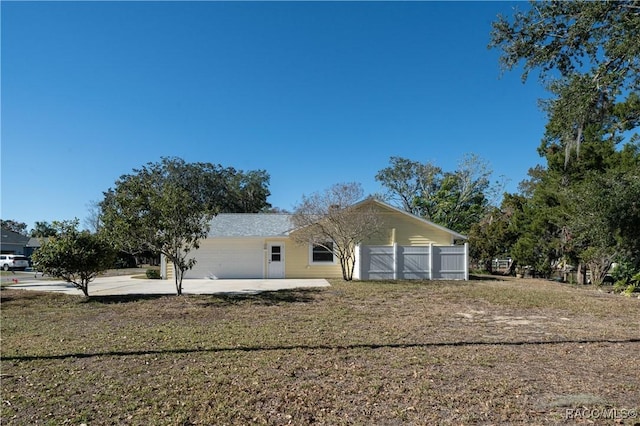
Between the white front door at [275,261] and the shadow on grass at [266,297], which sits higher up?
the white front door at [275,261]

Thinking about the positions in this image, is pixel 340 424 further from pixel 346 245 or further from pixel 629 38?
pixel 346 245

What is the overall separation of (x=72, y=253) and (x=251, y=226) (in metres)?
10.3

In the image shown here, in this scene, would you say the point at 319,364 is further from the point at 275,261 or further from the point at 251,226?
the point at 251,226

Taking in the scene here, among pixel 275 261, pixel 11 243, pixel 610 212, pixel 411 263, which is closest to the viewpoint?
pixel 610 212

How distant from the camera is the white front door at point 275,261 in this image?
776 inches

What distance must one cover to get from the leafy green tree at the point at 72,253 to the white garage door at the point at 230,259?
7663 millimetres

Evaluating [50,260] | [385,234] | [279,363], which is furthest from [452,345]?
[385,234]

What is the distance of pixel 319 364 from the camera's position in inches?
210

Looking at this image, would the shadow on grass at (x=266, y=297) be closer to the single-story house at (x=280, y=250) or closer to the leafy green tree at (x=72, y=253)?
the leafy green tree at (x=72, y=253)

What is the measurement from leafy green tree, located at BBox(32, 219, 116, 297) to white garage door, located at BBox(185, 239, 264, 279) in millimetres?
7663

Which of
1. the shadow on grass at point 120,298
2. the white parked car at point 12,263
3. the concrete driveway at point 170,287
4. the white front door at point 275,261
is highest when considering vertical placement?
the white front door at point 275,261

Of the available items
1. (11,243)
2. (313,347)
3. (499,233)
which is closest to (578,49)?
(313,347)

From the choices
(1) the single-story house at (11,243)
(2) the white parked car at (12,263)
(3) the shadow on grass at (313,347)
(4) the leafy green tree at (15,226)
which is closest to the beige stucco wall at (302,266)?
(3) the shadow on grass at (313,347)

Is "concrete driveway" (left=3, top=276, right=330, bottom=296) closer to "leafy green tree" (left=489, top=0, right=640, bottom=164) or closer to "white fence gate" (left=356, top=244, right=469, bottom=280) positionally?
"white fence gate" (left=356, top=244, right=469, bottom=280)
